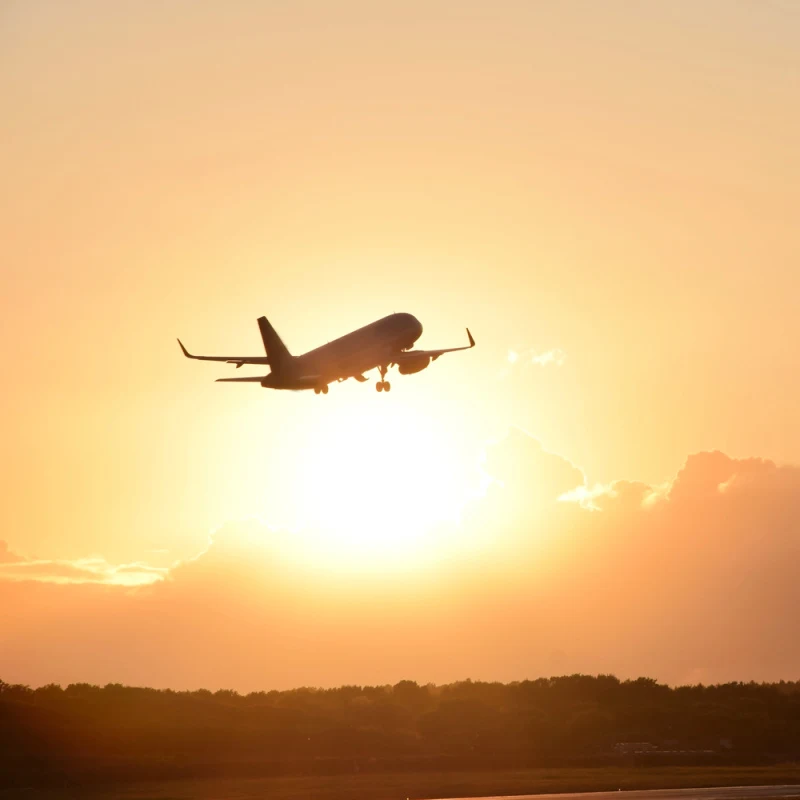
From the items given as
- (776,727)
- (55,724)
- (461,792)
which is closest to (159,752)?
(55,724)

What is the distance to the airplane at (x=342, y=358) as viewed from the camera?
382 ft

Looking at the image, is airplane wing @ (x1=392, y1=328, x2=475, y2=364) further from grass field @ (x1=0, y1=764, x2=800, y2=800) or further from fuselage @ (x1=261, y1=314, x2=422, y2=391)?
grass field @ (x1=0, y1=764, x2=800, y2=800)

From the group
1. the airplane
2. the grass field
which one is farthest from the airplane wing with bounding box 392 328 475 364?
the grass field

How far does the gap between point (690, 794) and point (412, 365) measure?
48.8m

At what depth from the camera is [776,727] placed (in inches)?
7288

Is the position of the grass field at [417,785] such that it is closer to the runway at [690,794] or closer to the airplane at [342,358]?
the runway at [690,794]

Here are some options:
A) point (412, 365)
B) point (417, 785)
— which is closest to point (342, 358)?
point (412, 365)

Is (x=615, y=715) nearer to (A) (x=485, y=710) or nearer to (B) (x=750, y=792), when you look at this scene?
(A) (x=485, y=710)

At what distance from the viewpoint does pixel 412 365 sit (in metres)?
125

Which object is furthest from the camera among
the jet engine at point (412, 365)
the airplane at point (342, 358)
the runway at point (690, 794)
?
the jet engine at point (412, 365)

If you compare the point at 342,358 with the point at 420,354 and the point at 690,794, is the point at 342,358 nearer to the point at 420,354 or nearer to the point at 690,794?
the point at 420,354

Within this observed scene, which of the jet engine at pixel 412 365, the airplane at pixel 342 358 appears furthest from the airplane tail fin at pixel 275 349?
the jet engine at pixel 412 365

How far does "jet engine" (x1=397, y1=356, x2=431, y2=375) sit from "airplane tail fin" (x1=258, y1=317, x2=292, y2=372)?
1228cm

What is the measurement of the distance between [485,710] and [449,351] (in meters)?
88.6
